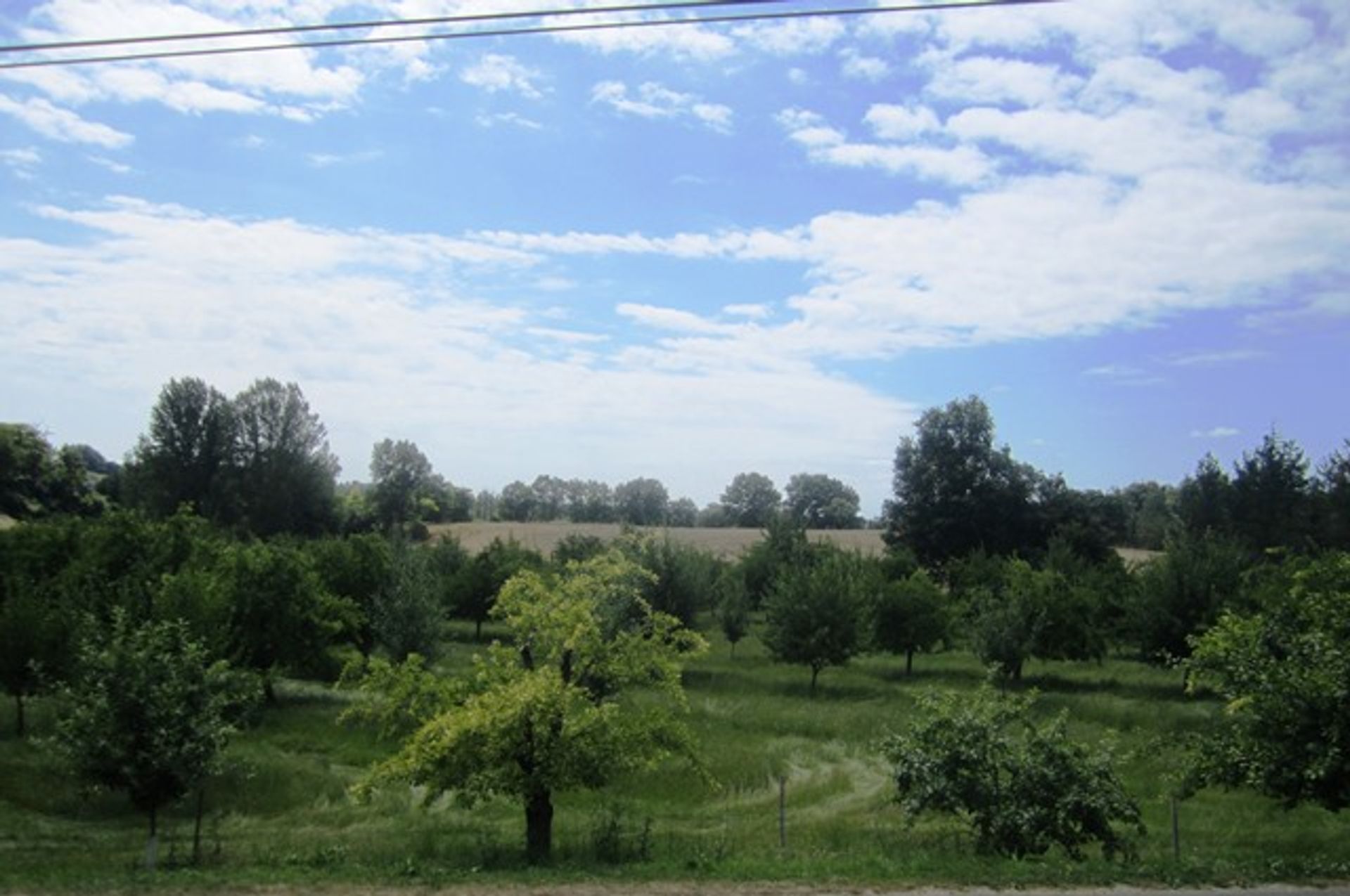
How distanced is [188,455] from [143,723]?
8617 cm

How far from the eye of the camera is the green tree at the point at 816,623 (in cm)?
4044

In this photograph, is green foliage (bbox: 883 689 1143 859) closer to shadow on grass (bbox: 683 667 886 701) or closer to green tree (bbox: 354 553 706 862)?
green tree (bbox: 354 553 706 862)

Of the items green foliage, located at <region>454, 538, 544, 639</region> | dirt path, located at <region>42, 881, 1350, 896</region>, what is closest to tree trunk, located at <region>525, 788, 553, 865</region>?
dirt path, located at <region>42, 881, 1350, 896</region>

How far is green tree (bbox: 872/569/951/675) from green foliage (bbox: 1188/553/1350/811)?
29591 mm

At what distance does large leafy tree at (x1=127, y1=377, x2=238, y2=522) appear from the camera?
92938 millimetres

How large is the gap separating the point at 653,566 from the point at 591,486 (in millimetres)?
137424

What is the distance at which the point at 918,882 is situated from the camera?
11.8 m

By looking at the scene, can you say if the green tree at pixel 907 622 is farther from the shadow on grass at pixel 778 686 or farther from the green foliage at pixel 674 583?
the green foliage at pixel 674 583

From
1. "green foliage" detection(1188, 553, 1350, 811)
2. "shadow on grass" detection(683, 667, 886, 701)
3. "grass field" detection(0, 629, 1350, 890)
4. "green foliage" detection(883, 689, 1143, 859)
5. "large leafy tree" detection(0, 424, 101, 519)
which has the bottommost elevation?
"shadow on grass" detection(683, 667, 886, 701)

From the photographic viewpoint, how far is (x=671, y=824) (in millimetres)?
19250

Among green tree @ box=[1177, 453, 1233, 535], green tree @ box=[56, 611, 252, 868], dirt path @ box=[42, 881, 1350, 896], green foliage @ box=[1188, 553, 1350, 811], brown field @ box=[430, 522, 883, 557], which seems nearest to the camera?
dirt path @ box=[42, 881, 1350, 896]

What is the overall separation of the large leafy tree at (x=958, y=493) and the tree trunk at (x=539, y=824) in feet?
238

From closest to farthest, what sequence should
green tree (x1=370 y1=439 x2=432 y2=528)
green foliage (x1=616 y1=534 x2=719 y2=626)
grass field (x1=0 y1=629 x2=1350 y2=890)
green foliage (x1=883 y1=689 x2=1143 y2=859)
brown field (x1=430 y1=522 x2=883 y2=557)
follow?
grass field (x1=0 y1=629 x2=1350 y2=890) < green foliage (x1=883 y1=689 x2=1143 y2=859) < green foliage (x1=616 y1=534 x2=719 y2=626) < brown field (x1=430 y1=522 x2=883 y2=557) < green tree (x1=370 y1=439 x2=432 y2=528)

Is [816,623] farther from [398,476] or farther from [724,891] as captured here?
[398,476]
